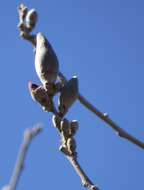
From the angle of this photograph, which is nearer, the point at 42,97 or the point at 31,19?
the point at 31,19

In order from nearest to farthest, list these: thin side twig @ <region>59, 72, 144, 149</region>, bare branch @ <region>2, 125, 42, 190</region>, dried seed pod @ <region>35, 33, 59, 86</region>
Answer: bare branch @ <region>2, 125, 42, 190</region>, thin side twig @ <region>59, 72, 144, 149</region>, dried seed pod @ <region>35, 33, 59, 86</region>

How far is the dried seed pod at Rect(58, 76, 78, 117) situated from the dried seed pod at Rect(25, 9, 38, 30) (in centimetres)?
27

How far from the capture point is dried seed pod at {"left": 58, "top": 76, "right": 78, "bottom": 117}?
1511 millimetres

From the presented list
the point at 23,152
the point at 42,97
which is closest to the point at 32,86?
the point at 42,97

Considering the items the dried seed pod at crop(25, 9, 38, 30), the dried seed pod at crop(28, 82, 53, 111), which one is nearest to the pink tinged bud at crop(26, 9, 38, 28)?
the dried seed pod at crop(25, 9, 38, 30)

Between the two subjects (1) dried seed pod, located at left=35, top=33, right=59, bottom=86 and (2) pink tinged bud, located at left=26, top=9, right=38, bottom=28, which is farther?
(1) dried seed pod, located at left=35, top=33, right=59, bottom=86

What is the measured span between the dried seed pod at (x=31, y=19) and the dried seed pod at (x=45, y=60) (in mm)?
82

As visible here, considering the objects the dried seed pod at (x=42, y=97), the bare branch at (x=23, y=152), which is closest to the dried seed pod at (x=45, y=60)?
the dried seed pod at (x=42, y=97)

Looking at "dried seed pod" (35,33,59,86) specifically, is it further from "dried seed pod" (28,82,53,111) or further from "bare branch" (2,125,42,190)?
"bare branch" (2,125,42,190)

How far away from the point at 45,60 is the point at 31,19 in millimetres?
169

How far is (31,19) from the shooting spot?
1379 millimetres

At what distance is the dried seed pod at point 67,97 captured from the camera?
151 centimetres

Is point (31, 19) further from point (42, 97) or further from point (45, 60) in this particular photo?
point (42, 97)

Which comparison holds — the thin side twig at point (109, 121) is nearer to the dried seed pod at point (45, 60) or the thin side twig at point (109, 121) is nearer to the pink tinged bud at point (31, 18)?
the dried seed pod at point (45, 60)
